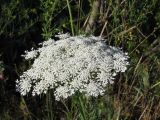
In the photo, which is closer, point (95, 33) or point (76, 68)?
point (76, 68)

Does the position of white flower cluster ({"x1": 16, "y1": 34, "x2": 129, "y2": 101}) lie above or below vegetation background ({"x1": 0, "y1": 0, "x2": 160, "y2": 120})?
above

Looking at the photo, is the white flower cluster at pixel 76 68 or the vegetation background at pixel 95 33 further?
the vegetation background at pixel 95 33

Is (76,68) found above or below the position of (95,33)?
above

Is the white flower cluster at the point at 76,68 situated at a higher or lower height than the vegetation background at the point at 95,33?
higher

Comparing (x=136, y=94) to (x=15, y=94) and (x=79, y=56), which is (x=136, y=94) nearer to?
(x=15, y=94)

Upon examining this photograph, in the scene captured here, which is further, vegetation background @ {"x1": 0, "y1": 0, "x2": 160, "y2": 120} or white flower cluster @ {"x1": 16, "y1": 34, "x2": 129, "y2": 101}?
vegetation background @ {"x1": 0, "y1": 0, "x2": 160, "y2": 120}
